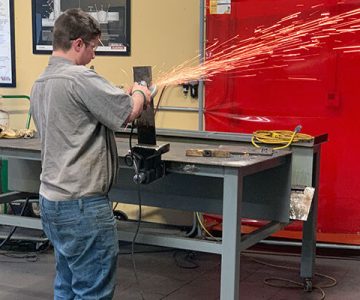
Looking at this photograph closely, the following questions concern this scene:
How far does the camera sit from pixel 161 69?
448cm

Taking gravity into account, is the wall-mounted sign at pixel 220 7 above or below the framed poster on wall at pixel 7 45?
above

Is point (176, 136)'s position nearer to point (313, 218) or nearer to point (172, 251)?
point (313, 218)

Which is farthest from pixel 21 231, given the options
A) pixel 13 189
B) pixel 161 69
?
pixel 161 69

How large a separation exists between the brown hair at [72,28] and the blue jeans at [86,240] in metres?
0.62

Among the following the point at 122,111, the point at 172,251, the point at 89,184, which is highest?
the point at 122,111

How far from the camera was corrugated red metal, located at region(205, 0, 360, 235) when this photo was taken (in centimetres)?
385

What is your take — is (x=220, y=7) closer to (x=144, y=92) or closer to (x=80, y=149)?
(x=144, y=92)

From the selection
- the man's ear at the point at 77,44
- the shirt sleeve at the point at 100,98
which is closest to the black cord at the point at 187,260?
the shirt sleeve at the point at 100,98

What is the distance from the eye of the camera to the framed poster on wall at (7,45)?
4934 mm

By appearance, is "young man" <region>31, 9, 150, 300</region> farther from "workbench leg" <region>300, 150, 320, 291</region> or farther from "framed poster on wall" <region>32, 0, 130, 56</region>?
"framed poster on wall" <region>32, 0, 130, 56</region>

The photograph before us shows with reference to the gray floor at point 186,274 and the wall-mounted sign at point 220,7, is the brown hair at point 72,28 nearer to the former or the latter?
the gray floor at point 186,274

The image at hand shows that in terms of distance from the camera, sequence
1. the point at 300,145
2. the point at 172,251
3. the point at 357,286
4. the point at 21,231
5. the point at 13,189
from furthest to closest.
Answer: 1. the point at 21,231
2. the point at 172,251
3. the point at 13,189
4. the point at 357,286
5. the point at 300,145

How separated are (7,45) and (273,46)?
227 centimetres

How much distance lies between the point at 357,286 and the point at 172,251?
4.36 feet
